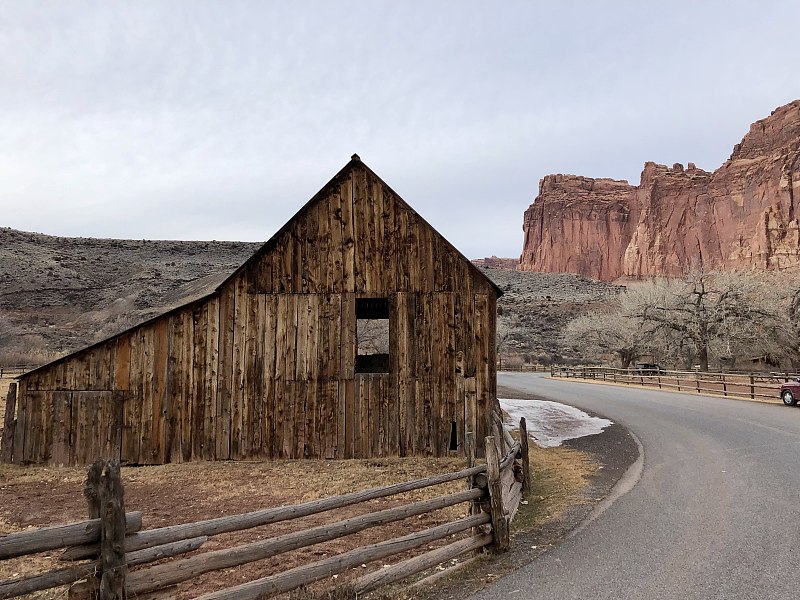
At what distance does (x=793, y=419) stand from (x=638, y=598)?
15087 millimetres

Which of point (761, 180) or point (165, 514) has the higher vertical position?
point (761, 180)

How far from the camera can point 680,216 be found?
12331 centimetres

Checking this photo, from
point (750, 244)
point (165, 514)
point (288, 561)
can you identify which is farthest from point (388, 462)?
point (750, 244)

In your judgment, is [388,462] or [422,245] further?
[422,245]

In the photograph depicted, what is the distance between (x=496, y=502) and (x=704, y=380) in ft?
89.6

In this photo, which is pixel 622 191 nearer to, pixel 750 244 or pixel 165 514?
pixel 750 244

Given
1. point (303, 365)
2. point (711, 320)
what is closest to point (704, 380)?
point (711, 320)

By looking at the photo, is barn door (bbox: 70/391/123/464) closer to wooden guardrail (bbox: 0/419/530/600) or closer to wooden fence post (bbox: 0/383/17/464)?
wooden fence post (bbox: 0/383/17/464)

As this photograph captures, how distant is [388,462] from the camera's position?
11.4 metres

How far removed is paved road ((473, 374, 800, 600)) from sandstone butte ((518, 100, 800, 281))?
70.1 m

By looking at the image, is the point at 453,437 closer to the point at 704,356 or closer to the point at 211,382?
the point at 211,382

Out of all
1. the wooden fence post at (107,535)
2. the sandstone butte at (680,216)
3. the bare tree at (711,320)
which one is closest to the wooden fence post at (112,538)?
the wooden fence post at (107,535)

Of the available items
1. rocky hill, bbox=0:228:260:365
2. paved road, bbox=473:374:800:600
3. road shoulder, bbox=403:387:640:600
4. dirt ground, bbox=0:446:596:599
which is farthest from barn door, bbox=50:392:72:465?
rocky hill, bbox=0:228:260:365

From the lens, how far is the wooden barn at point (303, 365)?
37.9ft
